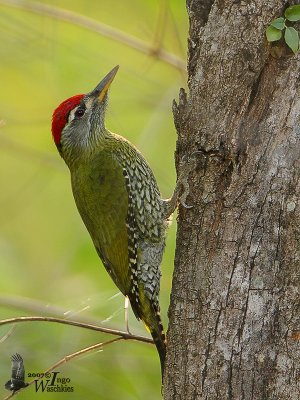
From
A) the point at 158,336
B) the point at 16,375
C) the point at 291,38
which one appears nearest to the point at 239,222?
the point at 291,38

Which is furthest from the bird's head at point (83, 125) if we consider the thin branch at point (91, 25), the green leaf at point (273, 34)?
the green leaf at point (273, 34)

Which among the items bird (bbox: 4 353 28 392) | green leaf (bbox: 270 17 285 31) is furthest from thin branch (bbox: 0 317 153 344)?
green leaf (bbox: 270 17 285 31)

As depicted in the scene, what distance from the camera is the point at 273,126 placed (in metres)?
3.66

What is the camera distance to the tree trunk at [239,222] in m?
3.57

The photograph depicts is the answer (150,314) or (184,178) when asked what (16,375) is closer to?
(150,314)

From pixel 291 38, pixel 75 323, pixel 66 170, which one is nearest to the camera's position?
pixel 291 38

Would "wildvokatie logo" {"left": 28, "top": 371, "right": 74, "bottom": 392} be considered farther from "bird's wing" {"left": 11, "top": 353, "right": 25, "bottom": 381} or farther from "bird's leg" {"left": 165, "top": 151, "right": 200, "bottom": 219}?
"bird's leg" {"left": 165, "top": 151, "right": 200, "bottom": 219}

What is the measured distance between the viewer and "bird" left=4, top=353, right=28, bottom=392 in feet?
14.5

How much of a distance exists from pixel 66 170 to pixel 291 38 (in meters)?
3.34

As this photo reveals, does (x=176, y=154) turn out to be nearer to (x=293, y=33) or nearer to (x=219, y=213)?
(x=219, y=213)

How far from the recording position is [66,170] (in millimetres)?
6676

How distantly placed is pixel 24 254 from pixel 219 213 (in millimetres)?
4487

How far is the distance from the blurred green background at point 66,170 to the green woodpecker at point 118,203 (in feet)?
0.70

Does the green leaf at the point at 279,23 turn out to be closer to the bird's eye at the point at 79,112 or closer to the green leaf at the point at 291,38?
the green leaf at the point at 291,38
